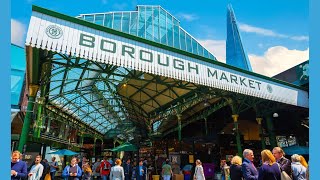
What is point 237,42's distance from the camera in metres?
36.8

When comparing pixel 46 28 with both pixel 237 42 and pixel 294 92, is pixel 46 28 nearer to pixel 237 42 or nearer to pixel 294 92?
pixel 294 92

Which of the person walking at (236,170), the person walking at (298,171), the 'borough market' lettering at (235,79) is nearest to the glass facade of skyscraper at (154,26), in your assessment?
the 'borough market' lettering at (235,79)

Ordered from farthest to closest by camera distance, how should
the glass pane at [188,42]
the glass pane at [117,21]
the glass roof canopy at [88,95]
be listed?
1. the glass pane at [188,42]
2. the glass pane at [117,21]
3. the glass roof canopy at [88,95]

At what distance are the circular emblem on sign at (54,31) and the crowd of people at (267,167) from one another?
5960 mm

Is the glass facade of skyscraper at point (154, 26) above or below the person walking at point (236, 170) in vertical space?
above

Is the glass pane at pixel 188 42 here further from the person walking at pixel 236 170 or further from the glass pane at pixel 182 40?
the person walking at pixel 236 170

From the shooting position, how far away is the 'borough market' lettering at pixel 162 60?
8719 mm

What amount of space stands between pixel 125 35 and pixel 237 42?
3007 cm


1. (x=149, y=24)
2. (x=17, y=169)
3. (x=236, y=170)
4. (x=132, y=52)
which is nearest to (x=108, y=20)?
(x=149, y=24)

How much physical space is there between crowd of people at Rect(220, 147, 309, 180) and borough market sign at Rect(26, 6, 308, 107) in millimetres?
5141

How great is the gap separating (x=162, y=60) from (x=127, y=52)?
1463 millimetres

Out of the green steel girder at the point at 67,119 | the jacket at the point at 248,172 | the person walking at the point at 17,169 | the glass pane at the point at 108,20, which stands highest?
the glass pane at the point at 108,20

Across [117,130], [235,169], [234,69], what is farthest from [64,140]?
[235,169]

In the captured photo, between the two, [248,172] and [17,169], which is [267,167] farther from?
[17,169]
